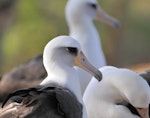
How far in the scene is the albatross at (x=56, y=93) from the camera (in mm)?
4613

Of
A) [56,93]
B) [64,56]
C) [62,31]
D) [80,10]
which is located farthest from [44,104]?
[62,31]

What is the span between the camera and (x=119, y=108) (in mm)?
5164

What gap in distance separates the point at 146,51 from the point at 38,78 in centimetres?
887

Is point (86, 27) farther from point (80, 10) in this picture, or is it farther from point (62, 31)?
point (62, 31)

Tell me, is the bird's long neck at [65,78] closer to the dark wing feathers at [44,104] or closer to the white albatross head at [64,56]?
the white albatross head at [64,56]

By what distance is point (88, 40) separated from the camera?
7.11 metres

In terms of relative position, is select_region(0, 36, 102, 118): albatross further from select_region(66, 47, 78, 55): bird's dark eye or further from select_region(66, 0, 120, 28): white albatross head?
select_region(66, 0, 120, 28): white albatross head

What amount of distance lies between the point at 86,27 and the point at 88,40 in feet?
0.76

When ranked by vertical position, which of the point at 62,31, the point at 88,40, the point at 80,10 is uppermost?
the point at 80,10

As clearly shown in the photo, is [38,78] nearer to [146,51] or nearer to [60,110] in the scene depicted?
[60,110]

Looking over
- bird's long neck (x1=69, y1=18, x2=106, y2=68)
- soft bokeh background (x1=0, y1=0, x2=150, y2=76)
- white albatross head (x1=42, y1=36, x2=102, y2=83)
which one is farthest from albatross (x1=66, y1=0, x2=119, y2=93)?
soft bokeh background (x1=0, y1=0, x2=150, y2=76)

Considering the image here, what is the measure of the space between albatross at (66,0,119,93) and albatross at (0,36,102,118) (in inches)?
62.8

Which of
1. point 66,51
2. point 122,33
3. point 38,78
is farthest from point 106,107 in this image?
point 122,33

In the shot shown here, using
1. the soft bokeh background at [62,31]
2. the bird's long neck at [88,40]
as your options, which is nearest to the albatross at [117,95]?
the bird's long neck at [88,40]
